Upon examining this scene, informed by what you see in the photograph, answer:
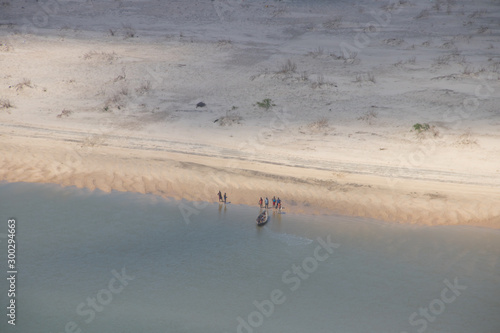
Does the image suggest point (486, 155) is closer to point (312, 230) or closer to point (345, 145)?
point (345, 145)

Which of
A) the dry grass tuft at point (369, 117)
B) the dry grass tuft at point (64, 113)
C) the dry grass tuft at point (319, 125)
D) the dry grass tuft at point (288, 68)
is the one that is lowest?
the dry grass tuft at point (319, 125)

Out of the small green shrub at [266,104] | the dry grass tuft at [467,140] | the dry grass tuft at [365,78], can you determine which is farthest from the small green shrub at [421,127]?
the small green shrub at [266,104]

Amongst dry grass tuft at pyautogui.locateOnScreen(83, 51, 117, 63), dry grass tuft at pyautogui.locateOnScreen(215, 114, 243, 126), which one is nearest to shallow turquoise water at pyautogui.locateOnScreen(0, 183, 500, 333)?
dry grass tuft at pyautogui.locateOnScreen(215, 114, 243, 126)

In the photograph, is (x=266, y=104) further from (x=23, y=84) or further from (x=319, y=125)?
(x=23, y=84)

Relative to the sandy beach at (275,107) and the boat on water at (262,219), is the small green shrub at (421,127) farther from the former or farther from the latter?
the boat on water at (262,219)

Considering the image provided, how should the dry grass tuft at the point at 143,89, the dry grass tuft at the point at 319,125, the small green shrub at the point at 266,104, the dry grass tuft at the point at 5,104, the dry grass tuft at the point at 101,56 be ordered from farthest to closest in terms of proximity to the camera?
the dry grass tuft at the point at 101,56
the dry grass tuft at the point at 143,89
the dry grass tuft at the point at 5,104
the small green shrub at the point at 266,104
the dry grass tuft at the point at 319,125
